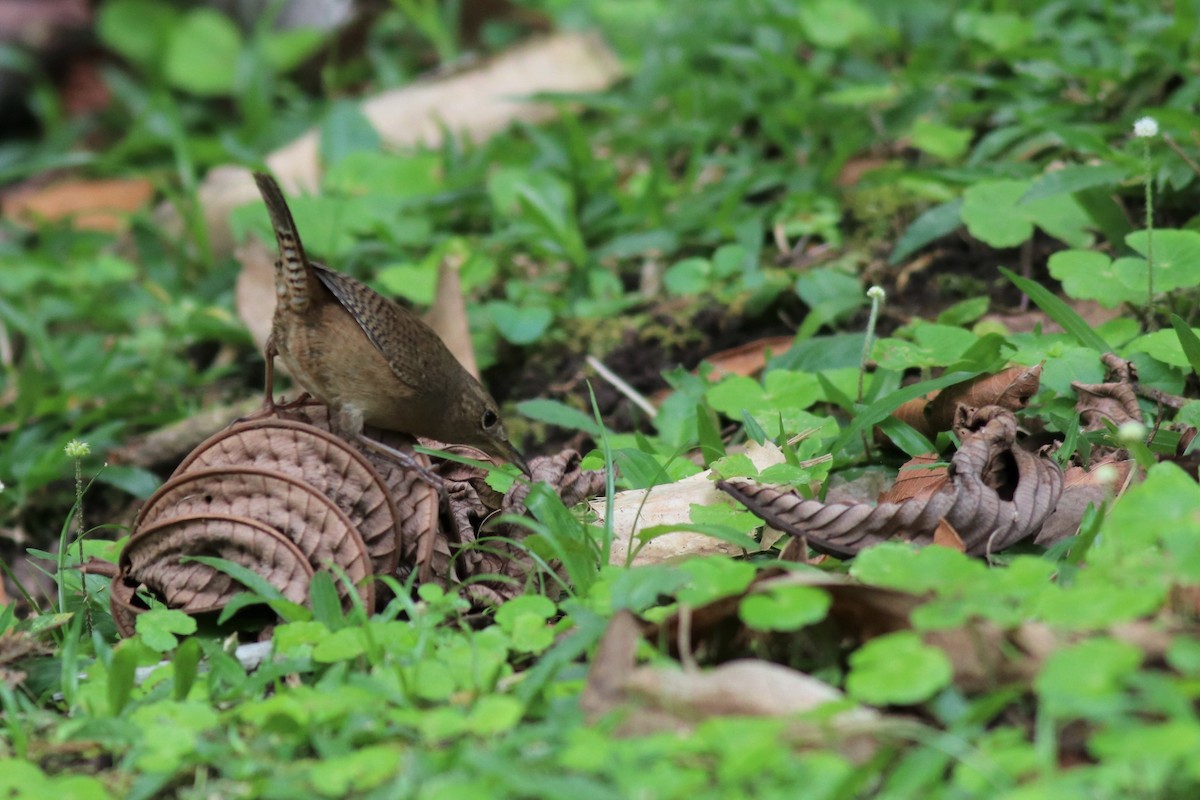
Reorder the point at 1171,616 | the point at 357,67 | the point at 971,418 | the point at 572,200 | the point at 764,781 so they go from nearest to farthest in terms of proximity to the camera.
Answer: the point at 764,781 → the point at 1171,616 → the point at 971,418 → the point at 572,200 → the point at 357,67

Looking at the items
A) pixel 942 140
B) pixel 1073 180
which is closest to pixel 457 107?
pixel 942 140

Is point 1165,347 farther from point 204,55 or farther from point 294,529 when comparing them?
point 204,55

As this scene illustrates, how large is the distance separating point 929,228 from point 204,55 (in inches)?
203

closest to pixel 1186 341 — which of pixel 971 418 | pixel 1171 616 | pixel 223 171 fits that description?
pixel 971 418

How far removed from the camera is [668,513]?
10.5 ft

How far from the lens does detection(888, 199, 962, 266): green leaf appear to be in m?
4.54

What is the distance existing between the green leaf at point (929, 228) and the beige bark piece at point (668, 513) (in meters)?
1.42

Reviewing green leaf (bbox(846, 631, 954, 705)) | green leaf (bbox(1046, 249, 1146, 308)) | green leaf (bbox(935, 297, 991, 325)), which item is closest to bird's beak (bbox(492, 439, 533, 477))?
green leaf (bbox(935, 297, 991, 325))

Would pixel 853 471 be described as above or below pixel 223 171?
below

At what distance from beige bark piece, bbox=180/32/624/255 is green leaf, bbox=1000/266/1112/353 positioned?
10.6 ft

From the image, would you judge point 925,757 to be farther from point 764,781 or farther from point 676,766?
point 676,766

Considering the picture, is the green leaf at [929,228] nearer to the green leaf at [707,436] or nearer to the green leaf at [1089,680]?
the green leaf at [707,436]

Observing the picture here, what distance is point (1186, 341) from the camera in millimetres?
3244

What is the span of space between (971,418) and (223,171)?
4.34 metres
